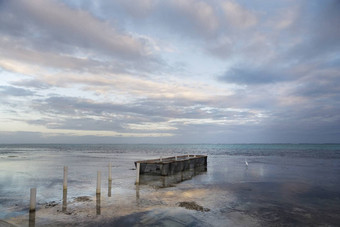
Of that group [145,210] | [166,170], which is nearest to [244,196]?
[145,210]

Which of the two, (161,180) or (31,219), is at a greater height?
(31,219)

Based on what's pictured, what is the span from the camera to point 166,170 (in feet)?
Answer: 86.4

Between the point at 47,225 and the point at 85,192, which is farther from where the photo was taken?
the point at 85,192

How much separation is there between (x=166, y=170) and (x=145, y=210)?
13.8 metres

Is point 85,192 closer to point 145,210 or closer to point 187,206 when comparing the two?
point 145,210

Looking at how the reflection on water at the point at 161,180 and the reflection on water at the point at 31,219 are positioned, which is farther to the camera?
the reflection on water at the point at 161,180

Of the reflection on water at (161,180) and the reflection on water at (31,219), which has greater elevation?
the reflection on water at (31,219)

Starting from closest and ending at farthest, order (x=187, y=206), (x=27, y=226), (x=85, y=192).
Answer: (x=27, y=226) < (x=187, y=206) < (x=85, y=192)

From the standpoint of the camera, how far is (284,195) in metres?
17.4

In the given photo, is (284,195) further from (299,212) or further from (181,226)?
(181,226)

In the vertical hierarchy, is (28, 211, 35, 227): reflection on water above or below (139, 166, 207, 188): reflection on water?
above

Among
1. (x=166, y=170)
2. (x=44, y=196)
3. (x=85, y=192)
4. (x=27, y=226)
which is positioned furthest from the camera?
(x=166, y=170)

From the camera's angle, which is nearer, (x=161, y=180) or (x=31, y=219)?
(x=31, y=219)

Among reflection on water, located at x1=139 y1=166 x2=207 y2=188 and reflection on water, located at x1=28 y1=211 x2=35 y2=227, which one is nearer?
reflection on water, located at x1=28 y1=211 x2=35 y2=227
